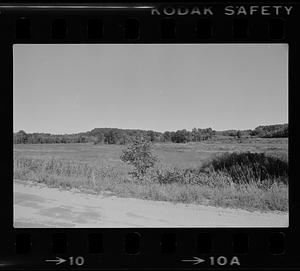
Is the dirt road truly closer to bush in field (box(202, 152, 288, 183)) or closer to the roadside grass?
the roadside grass

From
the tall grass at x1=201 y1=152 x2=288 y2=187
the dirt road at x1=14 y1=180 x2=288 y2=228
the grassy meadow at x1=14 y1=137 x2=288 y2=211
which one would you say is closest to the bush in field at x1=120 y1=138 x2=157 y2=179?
the grassy meadow at x1=14 y1=137 x2=288 y2=211

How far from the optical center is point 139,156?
5113 millimetres

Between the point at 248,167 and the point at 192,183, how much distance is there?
25.0 inches

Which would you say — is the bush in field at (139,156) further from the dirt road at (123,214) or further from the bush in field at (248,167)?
the bush in field at (248,167)

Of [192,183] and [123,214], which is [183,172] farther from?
[123,214]

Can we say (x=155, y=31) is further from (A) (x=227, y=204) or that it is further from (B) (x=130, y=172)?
(A) (x=227, y=204)

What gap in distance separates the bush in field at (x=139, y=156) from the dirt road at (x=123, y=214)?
0.33 metres

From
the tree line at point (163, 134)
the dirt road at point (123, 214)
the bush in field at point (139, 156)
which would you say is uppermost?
the tree line at point (163, 134)

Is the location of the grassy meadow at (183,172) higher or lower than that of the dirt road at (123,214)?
higher

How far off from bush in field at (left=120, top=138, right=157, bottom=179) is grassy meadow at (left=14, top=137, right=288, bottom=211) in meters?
0.06

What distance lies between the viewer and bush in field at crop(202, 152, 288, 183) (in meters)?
5.12

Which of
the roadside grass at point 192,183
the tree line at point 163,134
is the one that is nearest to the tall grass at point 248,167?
the roadside grass at point 192,183

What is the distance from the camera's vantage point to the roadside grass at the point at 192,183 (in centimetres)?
514
